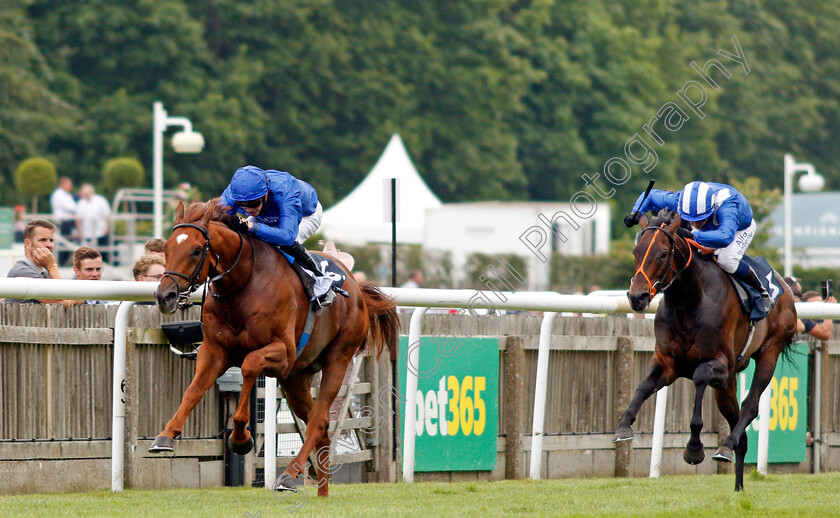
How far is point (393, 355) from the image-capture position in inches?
316

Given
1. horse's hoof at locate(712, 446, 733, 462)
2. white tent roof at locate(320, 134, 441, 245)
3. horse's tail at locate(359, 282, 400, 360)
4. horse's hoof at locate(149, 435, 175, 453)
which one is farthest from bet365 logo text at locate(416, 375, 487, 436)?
white tent roof at locate(320, 134, 441, 245)

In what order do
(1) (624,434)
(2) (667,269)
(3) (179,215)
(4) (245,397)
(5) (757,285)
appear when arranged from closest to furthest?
(4) (245,397) → (3) (179,215) → (1) (624,434) → (2) (667,269) → (5) (757,285)

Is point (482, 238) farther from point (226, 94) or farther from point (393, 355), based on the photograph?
point (393, 355)

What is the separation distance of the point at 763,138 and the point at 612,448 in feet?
129

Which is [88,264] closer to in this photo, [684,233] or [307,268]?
[307,268]

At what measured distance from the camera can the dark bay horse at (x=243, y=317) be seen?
609 centimetres

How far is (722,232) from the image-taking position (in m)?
7.58

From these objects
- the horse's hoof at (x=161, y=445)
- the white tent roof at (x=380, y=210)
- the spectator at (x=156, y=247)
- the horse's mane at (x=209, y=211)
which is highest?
the white tent roof at (x=380, y=210)

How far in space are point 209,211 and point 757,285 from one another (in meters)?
3.46

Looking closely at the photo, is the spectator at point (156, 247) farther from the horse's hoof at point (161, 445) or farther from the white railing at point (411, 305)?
the horse's hoof at point (161, 445)

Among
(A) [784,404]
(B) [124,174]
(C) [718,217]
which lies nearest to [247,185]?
(C) [718,217]

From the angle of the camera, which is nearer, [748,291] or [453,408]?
[748,291]

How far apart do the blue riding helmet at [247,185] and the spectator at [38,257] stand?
1238 mm

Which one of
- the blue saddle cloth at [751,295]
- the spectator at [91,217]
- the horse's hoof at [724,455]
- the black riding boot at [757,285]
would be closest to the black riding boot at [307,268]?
the horse's hoof at [724,455]
